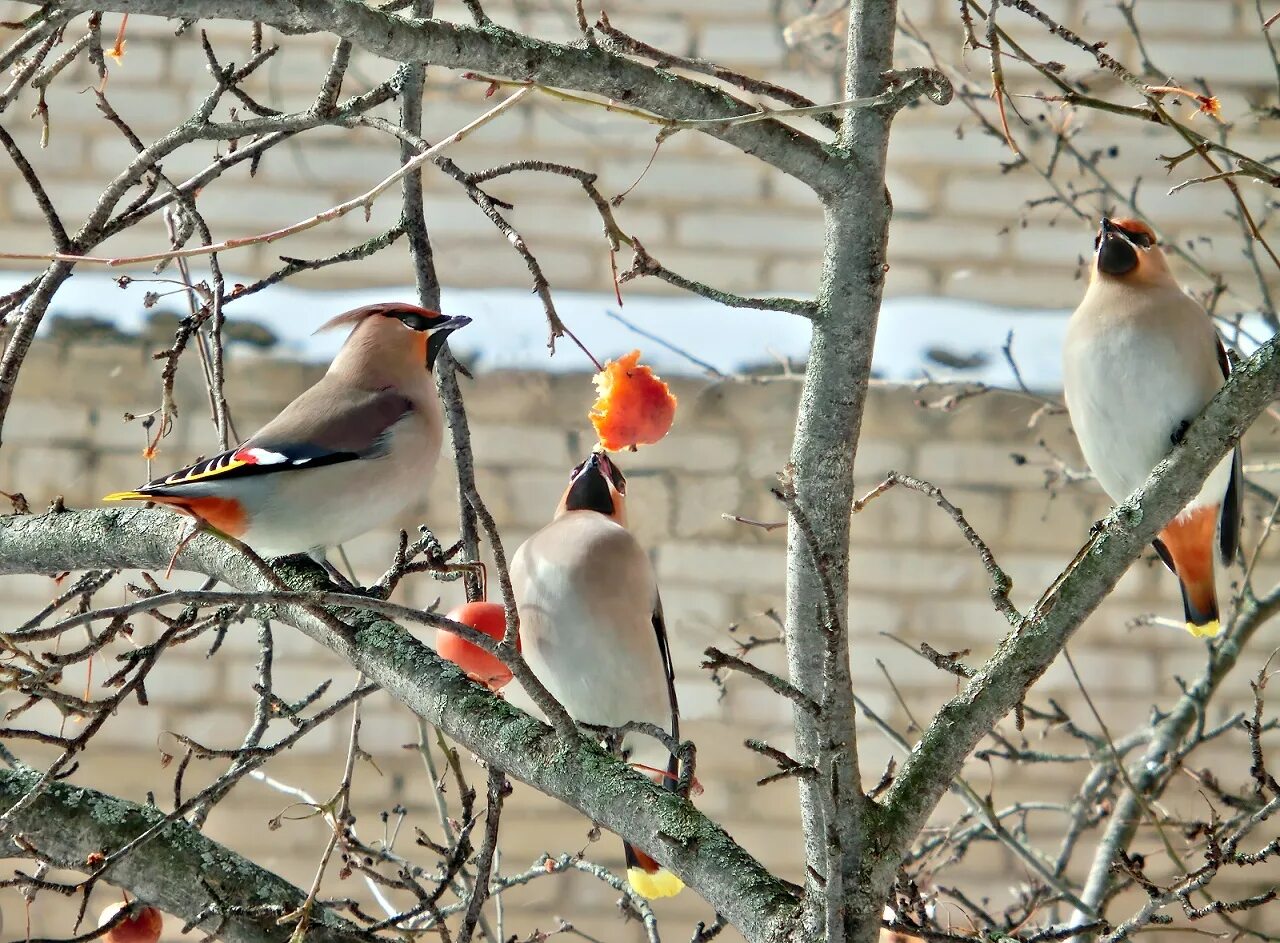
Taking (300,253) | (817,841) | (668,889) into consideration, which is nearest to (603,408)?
(817,841)

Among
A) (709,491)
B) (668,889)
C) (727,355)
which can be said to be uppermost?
(727,355)

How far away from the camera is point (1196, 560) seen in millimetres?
1796

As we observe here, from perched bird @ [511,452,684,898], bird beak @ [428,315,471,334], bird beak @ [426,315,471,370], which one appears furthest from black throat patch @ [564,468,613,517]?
bird beak @ [428,315,471,334]

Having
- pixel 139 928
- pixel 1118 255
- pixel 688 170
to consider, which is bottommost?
pixel 139 928

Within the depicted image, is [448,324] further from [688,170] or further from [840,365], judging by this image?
[688,170]

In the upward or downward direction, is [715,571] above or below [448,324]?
above

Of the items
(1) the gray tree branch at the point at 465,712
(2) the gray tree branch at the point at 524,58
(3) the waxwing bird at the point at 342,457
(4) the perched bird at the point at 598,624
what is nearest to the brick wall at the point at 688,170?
(4) the perched bird at the point at 598,624

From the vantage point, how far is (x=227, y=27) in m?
3.10

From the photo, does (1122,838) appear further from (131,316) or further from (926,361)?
(131,316)

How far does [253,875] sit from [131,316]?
2.19 meters

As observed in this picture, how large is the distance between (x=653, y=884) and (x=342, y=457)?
61cm

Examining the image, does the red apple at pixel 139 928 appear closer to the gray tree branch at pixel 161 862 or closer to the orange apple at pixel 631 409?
the gray tree branch at pixel 161 862

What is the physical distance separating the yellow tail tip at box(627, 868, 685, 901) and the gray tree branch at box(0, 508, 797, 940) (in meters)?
0.54

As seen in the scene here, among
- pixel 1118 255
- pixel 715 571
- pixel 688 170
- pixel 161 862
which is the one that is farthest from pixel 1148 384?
pixel 688 170
